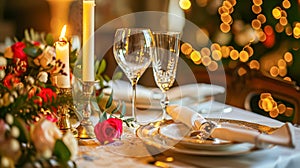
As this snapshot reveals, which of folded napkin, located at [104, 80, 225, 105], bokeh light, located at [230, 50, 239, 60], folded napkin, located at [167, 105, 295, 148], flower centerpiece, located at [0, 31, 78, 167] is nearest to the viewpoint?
flower centerpiece, located at [0, 31, 78, 167]

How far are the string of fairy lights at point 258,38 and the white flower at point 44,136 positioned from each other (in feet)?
5.79

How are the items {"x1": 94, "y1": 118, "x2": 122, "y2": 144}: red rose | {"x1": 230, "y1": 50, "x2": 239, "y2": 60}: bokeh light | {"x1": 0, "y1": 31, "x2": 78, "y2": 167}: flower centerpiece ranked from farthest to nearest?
{"x1": 230, "y1": 50, "x2": 239, "y2": 60}: bokeh light, {"x1": 94, "y1": 118, "x2": 122, "y2": 144}: red rose, {"x1": 0, "y1": 31, "x2": 78, "y2": 167}: flower centerpiece

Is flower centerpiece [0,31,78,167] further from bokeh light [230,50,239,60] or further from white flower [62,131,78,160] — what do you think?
bokeh light [230,50,239,60]

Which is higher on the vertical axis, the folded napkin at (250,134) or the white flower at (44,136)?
the white flower at (44,136)

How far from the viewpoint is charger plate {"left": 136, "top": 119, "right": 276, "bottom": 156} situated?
37.3 inches

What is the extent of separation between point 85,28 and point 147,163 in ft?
1.08

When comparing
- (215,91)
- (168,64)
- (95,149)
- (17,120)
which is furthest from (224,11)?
(17,120)

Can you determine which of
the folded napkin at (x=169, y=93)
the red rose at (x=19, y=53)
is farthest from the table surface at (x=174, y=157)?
the folded napkin at (x=169, y=93)

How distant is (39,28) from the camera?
4.39 meters

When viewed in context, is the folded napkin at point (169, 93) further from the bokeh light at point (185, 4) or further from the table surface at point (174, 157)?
the bokeh light at point (185, 4)

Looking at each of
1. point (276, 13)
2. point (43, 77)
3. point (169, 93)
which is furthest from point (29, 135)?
point (276, 13)

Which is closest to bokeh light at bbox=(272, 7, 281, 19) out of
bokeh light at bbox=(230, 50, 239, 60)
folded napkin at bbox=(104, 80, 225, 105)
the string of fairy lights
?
the string of fairy lights

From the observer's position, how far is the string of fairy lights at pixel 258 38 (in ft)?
7.89

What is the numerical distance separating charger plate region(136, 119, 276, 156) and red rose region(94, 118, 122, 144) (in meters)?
0.05
